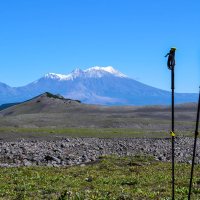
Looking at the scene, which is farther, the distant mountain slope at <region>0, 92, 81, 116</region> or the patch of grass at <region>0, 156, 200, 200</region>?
the distant mountain slope at <region>0, 92, 81, 116</region>

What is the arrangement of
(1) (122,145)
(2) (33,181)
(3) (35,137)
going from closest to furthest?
(2) (33,181), (1) (122,145), (3) (35,137)

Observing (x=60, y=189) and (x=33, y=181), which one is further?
(x=33, y=181)

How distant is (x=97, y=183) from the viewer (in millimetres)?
22031

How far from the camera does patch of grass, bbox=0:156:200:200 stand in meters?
18.5

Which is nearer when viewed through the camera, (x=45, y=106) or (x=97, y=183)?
(x=97, y=183)

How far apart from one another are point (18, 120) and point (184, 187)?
71.3 metres

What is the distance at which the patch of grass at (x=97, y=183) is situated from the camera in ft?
60.8

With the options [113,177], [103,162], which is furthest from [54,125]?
[113,177]

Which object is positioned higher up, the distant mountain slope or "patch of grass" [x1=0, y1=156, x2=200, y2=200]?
the distant mountain slope

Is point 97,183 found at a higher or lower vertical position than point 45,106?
lower

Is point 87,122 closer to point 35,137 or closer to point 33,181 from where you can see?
point 35,137

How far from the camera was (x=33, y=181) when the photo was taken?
22.5m

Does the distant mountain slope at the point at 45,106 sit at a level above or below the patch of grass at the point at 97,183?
above

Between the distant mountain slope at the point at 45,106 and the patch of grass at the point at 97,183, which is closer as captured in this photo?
the patch of grass at the point at 97,183
